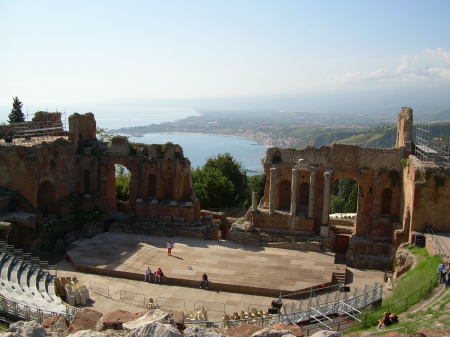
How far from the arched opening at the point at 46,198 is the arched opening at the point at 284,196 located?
15687 millimetres

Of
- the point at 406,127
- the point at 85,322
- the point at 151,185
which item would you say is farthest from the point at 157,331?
the point at 151,185

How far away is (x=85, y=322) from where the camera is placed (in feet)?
41.5

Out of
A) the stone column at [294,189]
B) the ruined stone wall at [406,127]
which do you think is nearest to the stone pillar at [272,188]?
the stone column at [294,189]

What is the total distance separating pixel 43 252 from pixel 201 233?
992cm

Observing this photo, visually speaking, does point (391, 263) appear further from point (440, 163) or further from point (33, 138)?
point (33, 138)

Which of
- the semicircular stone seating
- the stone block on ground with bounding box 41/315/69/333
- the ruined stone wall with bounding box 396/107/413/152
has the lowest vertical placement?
the semicircular stone seating

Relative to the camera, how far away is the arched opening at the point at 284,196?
32969 mm

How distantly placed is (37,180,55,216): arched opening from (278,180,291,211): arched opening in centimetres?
1569

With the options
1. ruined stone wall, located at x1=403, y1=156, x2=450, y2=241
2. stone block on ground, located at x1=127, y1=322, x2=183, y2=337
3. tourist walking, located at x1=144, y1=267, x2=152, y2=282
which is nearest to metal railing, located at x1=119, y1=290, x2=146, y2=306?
tourist walking, located at x1=144, y1=267, x2=152, y2=282

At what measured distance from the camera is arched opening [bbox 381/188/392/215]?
3048 centimetres

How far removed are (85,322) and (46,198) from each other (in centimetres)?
2246

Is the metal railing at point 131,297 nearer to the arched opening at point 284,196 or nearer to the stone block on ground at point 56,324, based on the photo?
the stone block on ground at point 56,324

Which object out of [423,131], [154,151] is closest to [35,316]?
[154,151]

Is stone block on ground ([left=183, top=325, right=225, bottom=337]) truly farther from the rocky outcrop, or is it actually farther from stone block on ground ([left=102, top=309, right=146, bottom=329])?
the rocky outcrop
